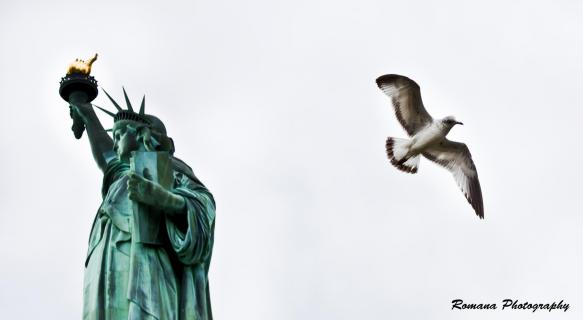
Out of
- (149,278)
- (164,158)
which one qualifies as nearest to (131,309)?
(149,278)

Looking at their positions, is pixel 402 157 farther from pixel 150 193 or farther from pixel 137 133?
pixel 150 193

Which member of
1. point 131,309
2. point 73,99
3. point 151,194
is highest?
point 73,99

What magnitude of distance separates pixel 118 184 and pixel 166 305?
1864 mm

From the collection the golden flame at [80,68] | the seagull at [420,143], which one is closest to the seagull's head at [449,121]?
the seagull at [420,143]

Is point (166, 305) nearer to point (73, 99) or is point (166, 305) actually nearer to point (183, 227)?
point (183, 227)

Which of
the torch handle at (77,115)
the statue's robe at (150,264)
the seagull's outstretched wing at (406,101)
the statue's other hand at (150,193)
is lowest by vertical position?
the statue's robe at (150,264)

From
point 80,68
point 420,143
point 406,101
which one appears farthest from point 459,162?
point 80,68

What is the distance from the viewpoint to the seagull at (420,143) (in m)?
34.3

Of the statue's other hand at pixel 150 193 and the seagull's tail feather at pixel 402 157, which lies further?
the seagull's tail feather at pixel 402 157

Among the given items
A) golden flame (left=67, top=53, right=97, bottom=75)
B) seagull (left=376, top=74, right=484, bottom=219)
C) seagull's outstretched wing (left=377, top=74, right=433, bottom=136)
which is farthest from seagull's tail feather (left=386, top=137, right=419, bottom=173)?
golden flame (left=67, top=53, right=97, bottom=75)

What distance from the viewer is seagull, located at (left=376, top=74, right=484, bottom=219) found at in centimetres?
3428

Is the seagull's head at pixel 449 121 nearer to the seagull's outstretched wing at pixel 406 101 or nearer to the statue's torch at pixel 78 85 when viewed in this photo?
the seagull's outstretched wing at pixel 406 101

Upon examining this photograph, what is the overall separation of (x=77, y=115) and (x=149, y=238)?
10.6 feet

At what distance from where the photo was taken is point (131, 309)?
20156mm
